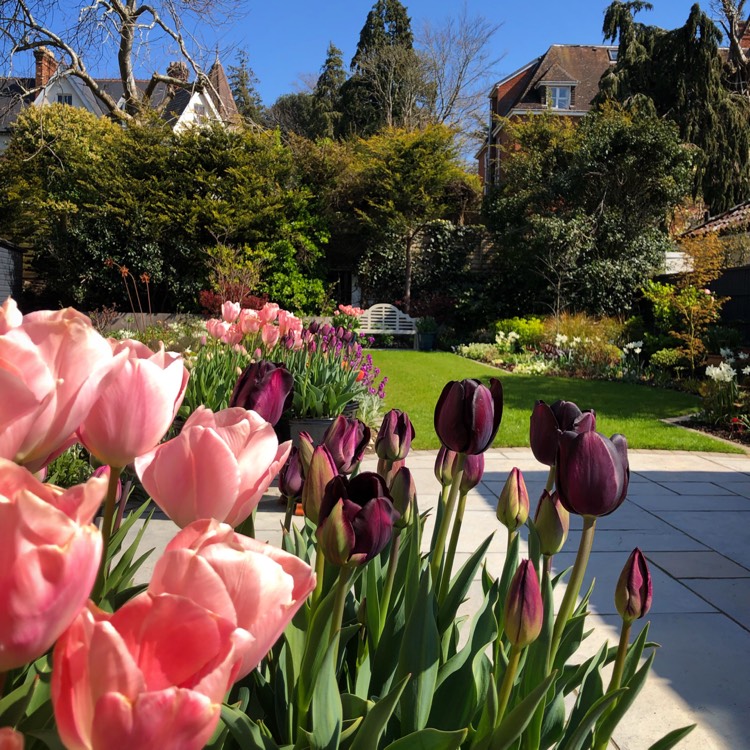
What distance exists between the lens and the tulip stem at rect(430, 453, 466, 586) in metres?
1.05

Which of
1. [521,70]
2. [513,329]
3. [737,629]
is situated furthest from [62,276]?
[521,70]

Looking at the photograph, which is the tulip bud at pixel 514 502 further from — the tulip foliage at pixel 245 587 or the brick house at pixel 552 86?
the brick house at pixel 552 86

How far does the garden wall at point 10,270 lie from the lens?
15461mm

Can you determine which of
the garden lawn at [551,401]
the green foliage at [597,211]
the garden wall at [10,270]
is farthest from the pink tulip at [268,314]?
the garden wall at [10,270]

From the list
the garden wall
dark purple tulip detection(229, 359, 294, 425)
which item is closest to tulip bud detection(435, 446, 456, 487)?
dark purple tulip detection(229, 359, 294, 425)

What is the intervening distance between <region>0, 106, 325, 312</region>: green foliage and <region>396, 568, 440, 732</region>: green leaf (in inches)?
561

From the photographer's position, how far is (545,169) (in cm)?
1680

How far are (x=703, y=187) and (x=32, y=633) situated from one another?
23304 mm

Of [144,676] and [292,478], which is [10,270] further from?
[144,676]

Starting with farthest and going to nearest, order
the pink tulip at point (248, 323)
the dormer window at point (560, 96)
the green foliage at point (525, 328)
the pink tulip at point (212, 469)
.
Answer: the dormer window at point (560, 96) < the green foliage at point (525, 328) < the pink tulip at point (248, 323) < the pink tulip at point (212, 469)

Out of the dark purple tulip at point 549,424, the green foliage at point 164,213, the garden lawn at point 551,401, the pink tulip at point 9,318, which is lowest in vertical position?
the garden lawn at point 551,401

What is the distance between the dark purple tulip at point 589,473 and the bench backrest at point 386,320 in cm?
1692

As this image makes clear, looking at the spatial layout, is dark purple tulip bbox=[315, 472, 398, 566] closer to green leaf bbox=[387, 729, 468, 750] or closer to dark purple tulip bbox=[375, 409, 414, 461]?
green leaf bbox=[387, 729, 468, 750]

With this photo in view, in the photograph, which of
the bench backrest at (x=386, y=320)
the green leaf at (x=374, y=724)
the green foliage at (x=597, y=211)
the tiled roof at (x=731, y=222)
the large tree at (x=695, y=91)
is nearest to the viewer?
the green leaf at (x=374, y=724)
